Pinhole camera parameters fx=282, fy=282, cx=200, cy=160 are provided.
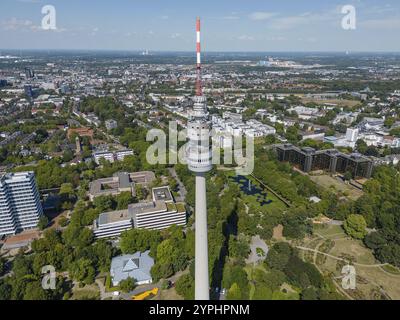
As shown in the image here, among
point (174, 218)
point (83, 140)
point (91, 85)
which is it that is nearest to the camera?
point (174, 218)

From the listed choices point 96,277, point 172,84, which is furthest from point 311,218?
point 172,84

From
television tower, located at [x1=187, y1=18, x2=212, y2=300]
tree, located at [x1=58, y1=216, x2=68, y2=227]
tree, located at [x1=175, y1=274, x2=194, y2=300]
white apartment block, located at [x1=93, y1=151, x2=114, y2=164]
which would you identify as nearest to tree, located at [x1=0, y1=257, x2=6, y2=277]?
tree, located at [x1=58, y1=216, x2=68, y2=227]

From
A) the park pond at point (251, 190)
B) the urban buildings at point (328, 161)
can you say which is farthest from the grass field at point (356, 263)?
the urban buildings at point (328, 161)

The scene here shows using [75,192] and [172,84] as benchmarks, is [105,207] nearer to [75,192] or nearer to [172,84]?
[75,192]

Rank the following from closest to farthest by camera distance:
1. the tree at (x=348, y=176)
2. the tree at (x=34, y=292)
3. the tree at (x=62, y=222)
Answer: the tree at (x=34, y=292)
the tree at (x=62, y=222)
the tree at (x=348, y=176)

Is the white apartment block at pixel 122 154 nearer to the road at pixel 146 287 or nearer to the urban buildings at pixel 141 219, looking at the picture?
the urban buildings at pixel 141 219

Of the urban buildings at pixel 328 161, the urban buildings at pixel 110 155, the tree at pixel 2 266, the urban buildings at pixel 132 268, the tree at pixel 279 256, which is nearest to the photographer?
the urban buildings at pixel 132 268
